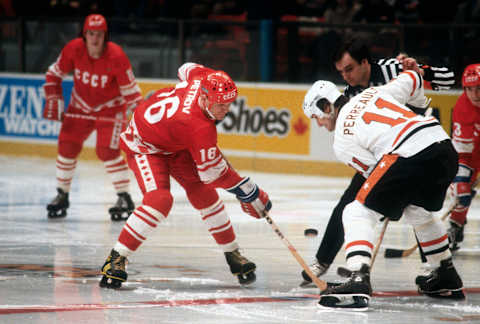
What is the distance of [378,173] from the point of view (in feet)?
16.9

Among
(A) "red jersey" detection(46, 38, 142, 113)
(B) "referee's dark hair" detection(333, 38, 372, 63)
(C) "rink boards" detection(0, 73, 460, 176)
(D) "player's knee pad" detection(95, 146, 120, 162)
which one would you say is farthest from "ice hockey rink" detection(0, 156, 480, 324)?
(C) "rink boards" detection(0, 73, 460, 176)

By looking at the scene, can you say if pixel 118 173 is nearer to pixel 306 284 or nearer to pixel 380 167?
pixel 306 284

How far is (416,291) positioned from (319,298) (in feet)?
2.04

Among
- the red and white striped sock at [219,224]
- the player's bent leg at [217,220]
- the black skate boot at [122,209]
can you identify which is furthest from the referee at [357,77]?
the black skate boot at [122,209]

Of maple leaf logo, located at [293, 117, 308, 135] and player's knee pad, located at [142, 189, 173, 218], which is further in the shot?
maple leaf logo, located at [293, 117, 308, 135]

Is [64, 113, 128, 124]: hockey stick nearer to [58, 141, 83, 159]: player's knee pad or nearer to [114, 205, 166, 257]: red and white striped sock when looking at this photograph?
[58, 141, 83, 159]: player's knee pad

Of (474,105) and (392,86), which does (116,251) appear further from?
(474,105)

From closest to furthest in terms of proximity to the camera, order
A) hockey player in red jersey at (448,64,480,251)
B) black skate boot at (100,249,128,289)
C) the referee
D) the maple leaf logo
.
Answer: black skate boot at (100,249,128,289) → the referee → hockey player in red jersey at (448,64,480,251) → the maple leaf logo

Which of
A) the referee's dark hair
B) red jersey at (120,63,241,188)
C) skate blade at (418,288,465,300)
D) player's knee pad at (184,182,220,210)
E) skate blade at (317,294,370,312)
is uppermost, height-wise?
the referee's dark hair

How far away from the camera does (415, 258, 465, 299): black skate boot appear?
5.57 metres

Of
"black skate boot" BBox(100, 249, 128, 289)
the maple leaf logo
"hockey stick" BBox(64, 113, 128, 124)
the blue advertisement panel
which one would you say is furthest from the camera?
the blue advertisement panel

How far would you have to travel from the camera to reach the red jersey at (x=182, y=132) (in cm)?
561

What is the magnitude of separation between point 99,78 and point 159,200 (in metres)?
3.11

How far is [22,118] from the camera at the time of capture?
13672mm
